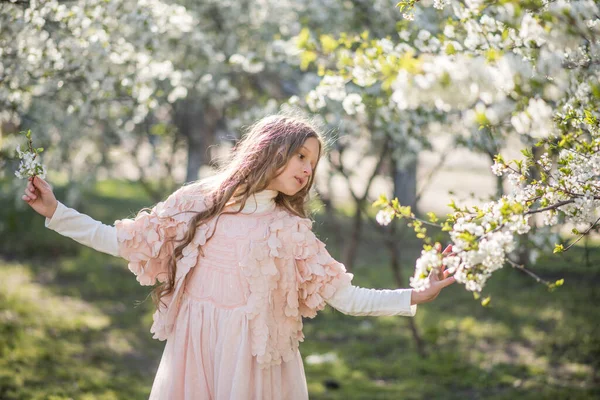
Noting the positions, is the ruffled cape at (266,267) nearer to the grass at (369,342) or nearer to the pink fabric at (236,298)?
the pink fabric at (236,298)

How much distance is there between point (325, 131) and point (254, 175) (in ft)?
7.91

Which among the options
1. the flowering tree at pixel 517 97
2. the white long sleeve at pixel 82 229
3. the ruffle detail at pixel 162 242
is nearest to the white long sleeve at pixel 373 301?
the flowering tree at pixel 517 97

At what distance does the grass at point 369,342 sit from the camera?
195 inches

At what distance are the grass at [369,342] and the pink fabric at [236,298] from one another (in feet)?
6.19

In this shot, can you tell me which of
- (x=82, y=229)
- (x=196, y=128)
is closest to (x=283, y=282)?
(x=82, y=229)

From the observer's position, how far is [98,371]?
206 inches

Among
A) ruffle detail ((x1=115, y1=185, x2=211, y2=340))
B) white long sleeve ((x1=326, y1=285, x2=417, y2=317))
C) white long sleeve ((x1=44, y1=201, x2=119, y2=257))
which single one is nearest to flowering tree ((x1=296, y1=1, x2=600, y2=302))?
white long sleeve ((x1=326, y1=285, x2=417, y2=317))

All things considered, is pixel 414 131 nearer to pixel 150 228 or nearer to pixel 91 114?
pixel 91 114

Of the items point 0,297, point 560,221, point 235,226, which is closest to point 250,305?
point 235,226

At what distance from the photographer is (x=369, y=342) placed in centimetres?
648

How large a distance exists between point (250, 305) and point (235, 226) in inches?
13.1

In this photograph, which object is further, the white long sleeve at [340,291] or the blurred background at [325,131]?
the white long sleeve at [340,291]

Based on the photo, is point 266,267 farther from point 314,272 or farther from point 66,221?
point 66,221

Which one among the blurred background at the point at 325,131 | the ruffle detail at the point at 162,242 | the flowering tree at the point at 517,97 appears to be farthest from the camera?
the ruffle detail at the point at 162,242
